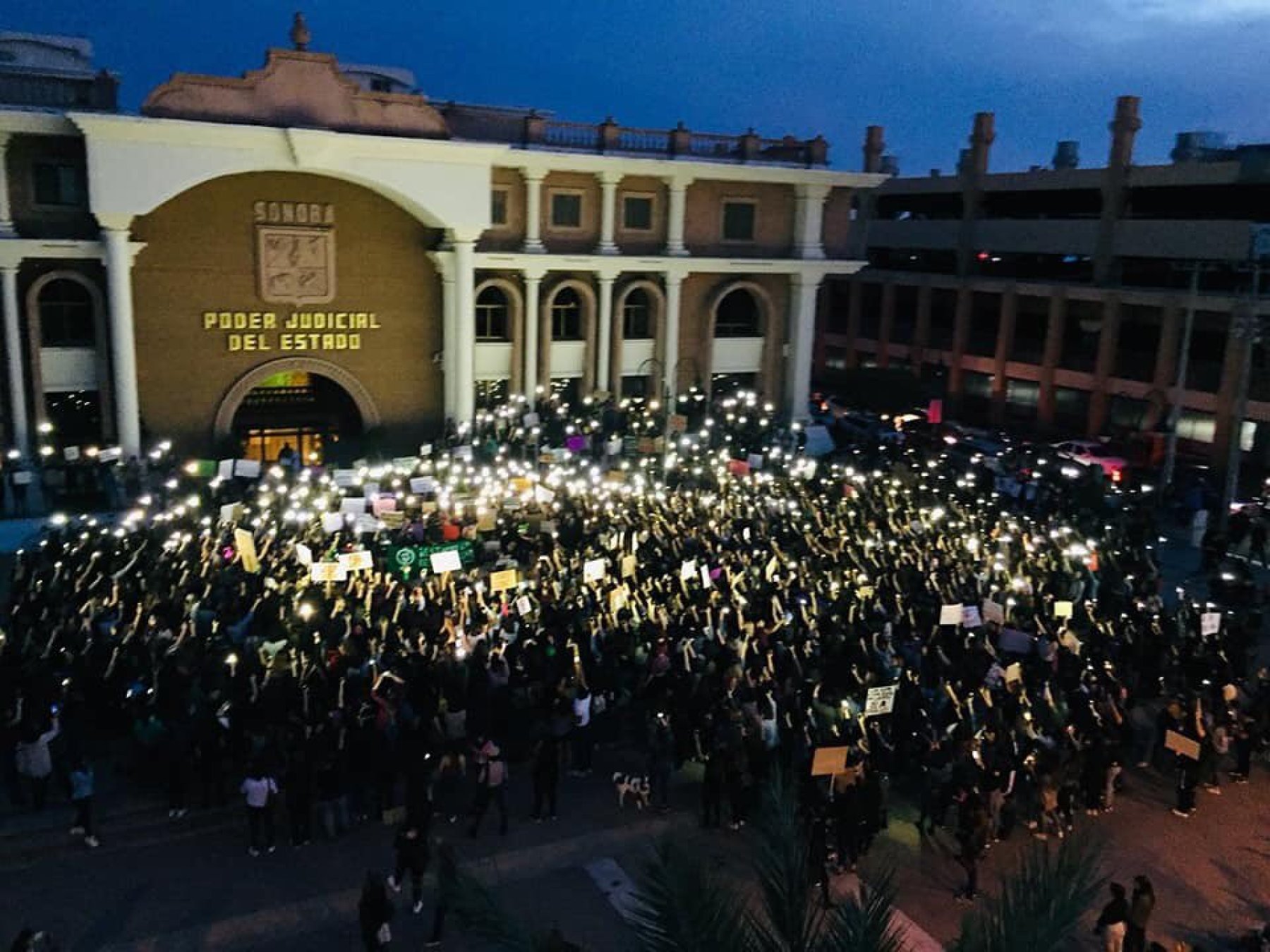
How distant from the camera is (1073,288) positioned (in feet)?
134

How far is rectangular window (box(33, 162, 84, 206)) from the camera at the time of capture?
25.3m

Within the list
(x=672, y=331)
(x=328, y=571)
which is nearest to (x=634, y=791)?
(x=328, y=571)

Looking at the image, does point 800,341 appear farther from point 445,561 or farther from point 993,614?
point 445,561

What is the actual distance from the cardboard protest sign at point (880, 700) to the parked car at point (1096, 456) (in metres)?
22.1

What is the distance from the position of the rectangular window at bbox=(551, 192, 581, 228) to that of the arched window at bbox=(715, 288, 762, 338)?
618 centimetres

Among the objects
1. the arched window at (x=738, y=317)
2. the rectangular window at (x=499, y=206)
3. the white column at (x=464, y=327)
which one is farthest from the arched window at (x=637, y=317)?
the white column at (x=464, y=327)

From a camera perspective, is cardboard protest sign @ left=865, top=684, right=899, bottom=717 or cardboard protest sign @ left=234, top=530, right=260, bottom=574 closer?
cardboard protest sign @ left=865, top=684, right=899, bottom=717

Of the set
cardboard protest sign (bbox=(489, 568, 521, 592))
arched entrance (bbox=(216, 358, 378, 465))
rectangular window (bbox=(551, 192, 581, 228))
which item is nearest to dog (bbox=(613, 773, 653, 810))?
cardboard protest sign (bbox=(489, 568, 521, 592))

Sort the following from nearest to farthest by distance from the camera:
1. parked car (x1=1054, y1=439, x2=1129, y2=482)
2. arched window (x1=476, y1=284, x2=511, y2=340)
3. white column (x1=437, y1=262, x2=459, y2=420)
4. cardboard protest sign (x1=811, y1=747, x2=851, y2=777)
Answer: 1. cardboard protest sign (x1=811, y1=747, x2=851, y2=777)
2. white column (x1=437, y1=262, x2=459, y2=420)
3. arched window (x1=476, y1=284, x2=511, y2=340)
4. parked car (x1=1054, y1=439, x2=1129, y2=482)

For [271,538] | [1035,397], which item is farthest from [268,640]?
[1035,397]

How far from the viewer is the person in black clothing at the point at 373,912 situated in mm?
9484

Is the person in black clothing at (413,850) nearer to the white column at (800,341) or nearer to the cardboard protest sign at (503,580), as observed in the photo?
the cardboard protest sign at (503,580)

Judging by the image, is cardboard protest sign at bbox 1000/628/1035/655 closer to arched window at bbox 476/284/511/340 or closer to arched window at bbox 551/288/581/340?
arched window at bbox 476/284/511/340

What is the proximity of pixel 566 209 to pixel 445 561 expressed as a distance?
18.0 m
